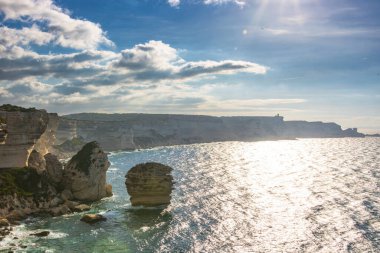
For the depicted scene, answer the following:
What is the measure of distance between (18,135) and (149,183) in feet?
67.5

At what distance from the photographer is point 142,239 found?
39156mm

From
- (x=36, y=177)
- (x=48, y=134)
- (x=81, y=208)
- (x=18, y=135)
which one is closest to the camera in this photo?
(x=81, y=208)

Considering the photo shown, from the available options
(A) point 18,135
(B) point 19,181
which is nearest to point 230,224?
(B) point 19,181

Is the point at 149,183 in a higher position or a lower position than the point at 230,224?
higher

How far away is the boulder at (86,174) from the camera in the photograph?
188 ft

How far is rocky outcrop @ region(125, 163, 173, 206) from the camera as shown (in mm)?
53500

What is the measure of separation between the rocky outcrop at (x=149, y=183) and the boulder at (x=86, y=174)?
7.37 metres

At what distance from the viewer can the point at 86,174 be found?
5738cm

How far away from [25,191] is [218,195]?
101 ft

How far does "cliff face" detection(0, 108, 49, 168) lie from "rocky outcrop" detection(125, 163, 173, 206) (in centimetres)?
1603

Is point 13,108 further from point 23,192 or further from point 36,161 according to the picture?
point 23,192

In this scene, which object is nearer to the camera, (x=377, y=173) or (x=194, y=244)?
(x=194, y=244)

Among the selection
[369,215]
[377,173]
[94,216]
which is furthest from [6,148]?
[377,173]

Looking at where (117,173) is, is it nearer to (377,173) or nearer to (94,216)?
(94,216)
